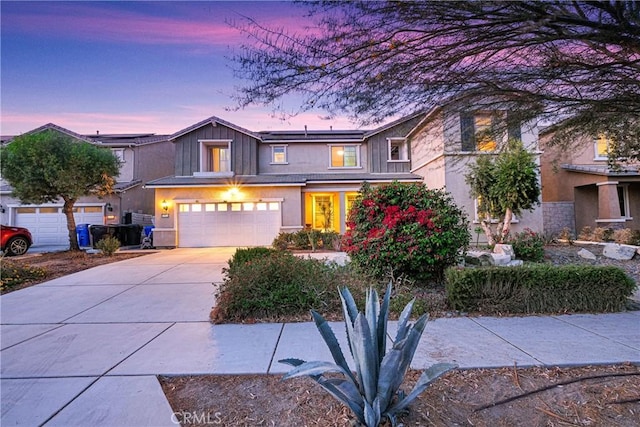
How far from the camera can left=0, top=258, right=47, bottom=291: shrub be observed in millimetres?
6684

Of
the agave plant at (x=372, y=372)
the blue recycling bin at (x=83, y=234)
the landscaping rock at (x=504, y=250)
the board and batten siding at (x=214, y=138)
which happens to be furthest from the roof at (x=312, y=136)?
the agave plant at (x=372, y=372)

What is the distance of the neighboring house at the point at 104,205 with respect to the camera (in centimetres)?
1581

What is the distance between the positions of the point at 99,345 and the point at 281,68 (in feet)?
12.6

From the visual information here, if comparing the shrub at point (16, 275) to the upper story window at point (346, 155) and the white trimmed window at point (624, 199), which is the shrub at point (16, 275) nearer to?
the upper story window at point (346, 155)

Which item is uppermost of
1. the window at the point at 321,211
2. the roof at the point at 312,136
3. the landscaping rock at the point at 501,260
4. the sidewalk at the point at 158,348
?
the roof at the point at 312,136

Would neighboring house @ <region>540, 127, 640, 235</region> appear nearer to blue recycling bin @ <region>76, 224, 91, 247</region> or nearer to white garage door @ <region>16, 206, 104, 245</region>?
blue recycling bin @ <region>76, 224, 91, 247</region>

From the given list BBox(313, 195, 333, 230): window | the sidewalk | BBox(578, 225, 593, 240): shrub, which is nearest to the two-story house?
BBox(313, 195, 333, 230): window

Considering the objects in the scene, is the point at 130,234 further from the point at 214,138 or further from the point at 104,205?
the point at 214,138

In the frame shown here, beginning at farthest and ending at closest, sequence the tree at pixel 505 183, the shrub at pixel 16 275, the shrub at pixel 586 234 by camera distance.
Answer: the shrub at pixel 586 234
the tree at pixel 505 183
the shrub at pixel 16 275

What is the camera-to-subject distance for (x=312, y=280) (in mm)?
4891

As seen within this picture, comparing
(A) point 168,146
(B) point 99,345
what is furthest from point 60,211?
(B) point 99,345

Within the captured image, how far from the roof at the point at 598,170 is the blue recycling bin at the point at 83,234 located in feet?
77.4

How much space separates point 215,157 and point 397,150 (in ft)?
33.0

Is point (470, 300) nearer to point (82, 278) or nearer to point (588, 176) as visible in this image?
point (82, 278)
